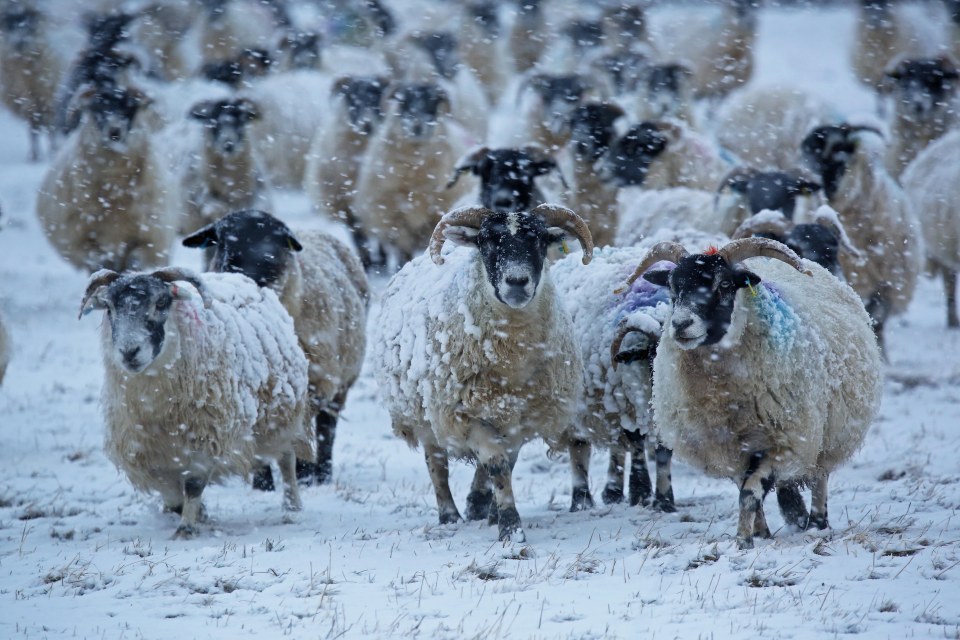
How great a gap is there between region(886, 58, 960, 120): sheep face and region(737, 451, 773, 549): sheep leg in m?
10.5

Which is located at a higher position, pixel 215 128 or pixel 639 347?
pixel 215 128

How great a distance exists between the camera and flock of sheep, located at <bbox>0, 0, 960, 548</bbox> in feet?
19.8

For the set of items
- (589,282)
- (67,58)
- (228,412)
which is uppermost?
(67,58)

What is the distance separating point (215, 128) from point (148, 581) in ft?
29.3

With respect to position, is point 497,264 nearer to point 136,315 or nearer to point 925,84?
point 136,315

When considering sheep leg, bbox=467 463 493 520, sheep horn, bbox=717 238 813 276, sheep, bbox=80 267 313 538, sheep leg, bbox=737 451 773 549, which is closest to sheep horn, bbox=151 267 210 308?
sheep, bbox=80 267 313 538

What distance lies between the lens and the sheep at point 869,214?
35.0 ft

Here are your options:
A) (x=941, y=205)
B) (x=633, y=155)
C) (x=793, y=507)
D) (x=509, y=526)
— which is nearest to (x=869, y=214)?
(x=941, y=205)

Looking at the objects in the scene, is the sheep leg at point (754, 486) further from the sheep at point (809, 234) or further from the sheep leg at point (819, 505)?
the sheep at point (809, 234)

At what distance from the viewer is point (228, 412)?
6824 millimetres

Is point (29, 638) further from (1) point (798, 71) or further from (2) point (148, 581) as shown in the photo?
(1) point (798, 71)

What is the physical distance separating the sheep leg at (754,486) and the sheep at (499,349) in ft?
3.70

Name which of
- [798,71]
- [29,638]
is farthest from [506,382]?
[798,71]

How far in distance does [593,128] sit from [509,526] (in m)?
7.34
